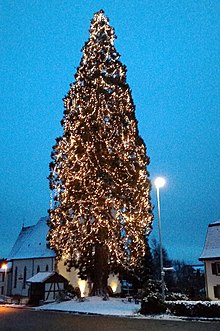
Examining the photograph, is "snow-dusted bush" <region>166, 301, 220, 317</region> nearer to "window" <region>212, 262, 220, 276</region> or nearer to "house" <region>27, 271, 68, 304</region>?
"house" <region>27, 271, 68, 304</region>

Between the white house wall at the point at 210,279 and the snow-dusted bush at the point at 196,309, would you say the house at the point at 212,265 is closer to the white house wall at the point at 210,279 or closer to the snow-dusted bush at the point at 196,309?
the white house wall at the point at 210,279

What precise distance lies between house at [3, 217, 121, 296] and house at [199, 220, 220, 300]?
30.6 feet

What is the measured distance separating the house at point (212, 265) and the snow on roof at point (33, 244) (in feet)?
54.6

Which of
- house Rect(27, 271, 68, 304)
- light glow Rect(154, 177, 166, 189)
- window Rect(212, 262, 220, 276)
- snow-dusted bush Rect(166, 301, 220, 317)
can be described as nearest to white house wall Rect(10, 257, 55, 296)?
house Rect(27, 271, 68, 304)

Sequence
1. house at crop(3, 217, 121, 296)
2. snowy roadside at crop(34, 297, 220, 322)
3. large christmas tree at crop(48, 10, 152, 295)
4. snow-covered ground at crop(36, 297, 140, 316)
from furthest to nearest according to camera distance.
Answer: house at crop(3, 217, 121, 296), large christmas tree at crop(48, 10, 152, 295), snow-covered ground at crop(36, 297, 140, 316), snowy roadside at crop(34, 297, 220, 322)

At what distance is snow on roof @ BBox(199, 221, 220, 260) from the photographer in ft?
130

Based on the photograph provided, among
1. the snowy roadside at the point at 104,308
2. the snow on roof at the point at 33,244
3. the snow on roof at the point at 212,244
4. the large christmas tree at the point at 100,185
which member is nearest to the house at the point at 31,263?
the snow on roof at the point at 33,244

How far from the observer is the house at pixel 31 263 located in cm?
4162

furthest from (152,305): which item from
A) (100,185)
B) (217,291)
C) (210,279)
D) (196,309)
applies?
(210,279)

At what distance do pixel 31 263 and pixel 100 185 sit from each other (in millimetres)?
23858

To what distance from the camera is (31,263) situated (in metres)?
47.9

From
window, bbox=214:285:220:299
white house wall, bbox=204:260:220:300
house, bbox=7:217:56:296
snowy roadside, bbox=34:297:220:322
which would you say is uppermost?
house, bbox=7:217:56:296

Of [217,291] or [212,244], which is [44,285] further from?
[212,244]

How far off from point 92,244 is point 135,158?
283 inches
